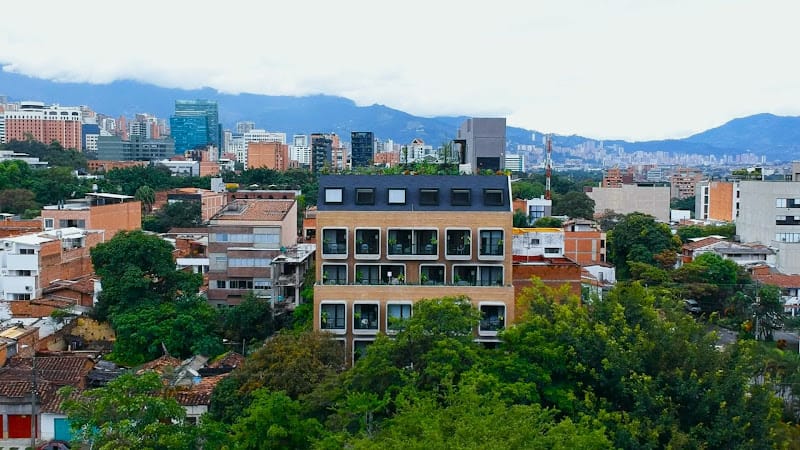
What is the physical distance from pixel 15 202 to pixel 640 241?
3507 cm

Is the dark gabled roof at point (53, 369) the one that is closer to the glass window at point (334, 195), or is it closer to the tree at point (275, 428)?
the glass window at point (334, 195)

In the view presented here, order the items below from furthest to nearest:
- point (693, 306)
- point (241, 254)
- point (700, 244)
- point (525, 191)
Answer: point (525, 191), point (700, 244), point (693, 306), point (241, 254)

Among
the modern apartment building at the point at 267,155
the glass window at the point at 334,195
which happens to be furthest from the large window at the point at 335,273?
the modern apartment building at the point at 267,155

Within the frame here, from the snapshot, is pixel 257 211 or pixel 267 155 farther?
pixel 267 155

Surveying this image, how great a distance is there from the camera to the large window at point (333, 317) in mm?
19109

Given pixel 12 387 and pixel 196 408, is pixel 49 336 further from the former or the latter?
pixel 196 408

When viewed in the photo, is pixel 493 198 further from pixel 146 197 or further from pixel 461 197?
pixel 146 197

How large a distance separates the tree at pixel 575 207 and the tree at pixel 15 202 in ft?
113

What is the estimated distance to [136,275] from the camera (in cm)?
2491

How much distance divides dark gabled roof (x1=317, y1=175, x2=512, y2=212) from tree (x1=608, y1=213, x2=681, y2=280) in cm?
2124

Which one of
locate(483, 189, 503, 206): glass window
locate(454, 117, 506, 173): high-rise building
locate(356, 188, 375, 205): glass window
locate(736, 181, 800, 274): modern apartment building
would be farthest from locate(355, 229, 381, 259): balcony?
locate(736, 181, 800, 274): modern apartment building

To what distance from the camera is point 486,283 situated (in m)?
19.8

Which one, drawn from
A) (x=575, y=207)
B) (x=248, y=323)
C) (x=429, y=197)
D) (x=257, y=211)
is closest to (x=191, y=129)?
(x=575, y=207)

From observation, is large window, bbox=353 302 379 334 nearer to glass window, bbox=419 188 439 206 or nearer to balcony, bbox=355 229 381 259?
balcony, bbox=355 229 381 259
